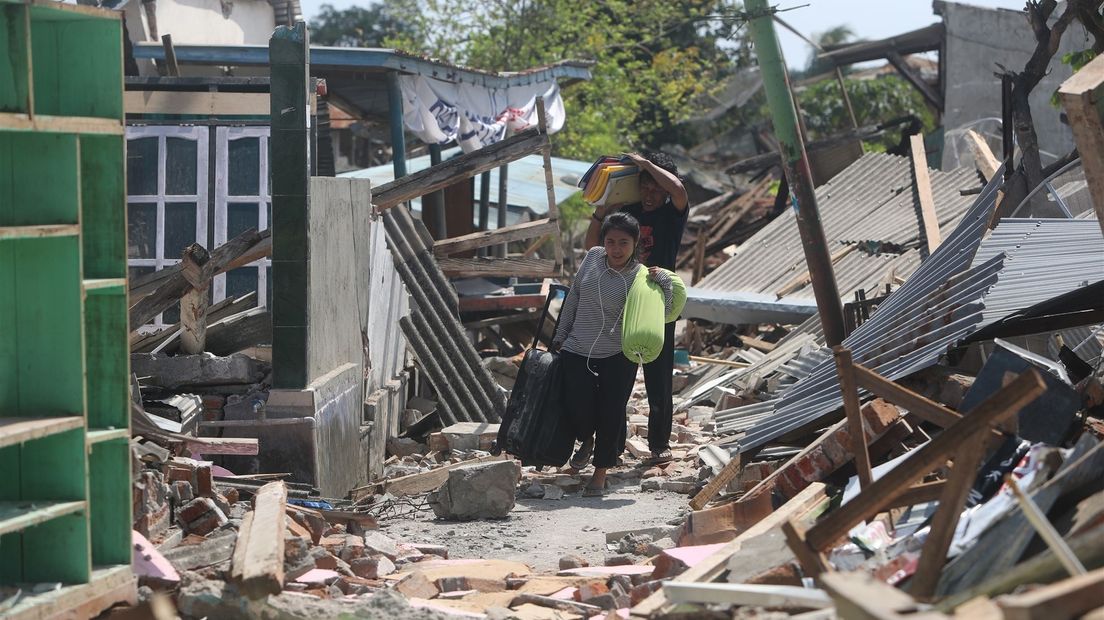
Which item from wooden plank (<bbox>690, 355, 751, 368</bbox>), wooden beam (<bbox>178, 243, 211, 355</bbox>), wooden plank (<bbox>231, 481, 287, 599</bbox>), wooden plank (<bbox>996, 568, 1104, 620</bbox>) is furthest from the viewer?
wooden plank (<bbox>690, 355, 751, 368</bbox>)

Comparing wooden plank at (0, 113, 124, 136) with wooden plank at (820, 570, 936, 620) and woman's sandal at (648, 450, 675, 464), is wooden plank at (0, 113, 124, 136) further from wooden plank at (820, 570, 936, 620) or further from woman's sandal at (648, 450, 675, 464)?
woman's sandal at (648, 450, 675, 464)

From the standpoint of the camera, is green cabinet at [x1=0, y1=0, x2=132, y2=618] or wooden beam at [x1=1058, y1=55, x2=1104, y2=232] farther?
wooden beam at [x1=1058, y1=55, x2=1104, y2=232]

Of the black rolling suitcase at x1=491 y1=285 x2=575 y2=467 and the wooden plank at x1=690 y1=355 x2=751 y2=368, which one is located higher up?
the black rolling suitcase at x1=491 y1=285 x2=575 y2=467

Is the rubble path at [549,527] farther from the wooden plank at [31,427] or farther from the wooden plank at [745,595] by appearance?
the wooden plank at [31,427]

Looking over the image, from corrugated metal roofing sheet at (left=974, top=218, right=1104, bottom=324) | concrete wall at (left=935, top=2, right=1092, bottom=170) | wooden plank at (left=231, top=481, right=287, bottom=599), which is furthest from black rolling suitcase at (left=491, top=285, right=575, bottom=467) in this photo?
concrete wall at (left=935, top=2, right=1092, bottom=170)

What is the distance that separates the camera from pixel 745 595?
3.93 metres

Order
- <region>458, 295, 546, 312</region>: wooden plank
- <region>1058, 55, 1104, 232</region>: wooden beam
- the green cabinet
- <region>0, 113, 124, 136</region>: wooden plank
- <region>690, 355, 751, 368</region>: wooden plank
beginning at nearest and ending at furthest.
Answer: <region>0, 113, 124, 136</region>: wooden plank, the green cabinet, <region>1058, 55, 1104, 232</region>: wooden beam, <region>690, 355, 751, 368</region>: wooden plank, <region>458, 295, 546, 312</region>: wooden plank

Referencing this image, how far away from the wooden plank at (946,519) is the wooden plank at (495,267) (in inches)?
353

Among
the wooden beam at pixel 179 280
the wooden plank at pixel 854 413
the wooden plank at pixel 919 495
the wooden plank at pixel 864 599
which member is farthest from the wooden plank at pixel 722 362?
the wooden plank at pixel 864 599

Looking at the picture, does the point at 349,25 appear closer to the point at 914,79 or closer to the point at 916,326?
the point at 914,79

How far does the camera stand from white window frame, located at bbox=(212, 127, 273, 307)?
10.3 m

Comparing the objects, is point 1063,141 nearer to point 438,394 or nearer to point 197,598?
point 438,394

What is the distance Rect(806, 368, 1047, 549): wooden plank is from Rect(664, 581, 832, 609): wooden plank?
0.19 metres

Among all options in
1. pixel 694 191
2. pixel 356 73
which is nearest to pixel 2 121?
pixel 356 73
